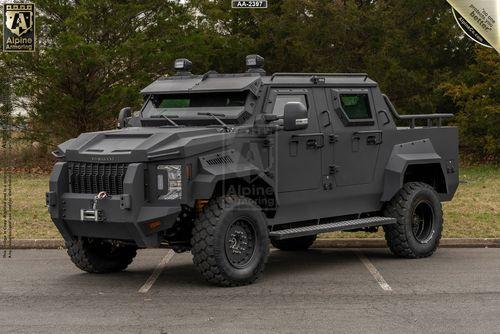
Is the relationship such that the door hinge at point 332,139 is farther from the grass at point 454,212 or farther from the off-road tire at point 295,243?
the grass at point 454,212

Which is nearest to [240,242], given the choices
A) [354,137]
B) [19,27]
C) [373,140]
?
[354,137]

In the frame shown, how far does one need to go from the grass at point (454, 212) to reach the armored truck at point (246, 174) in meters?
1.24

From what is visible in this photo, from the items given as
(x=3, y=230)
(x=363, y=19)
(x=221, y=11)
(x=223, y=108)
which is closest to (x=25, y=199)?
(x=3, y=230)

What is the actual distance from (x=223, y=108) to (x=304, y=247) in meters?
2.85

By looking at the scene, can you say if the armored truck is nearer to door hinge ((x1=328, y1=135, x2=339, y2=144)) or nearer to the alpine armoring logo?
door hinge ((x1=328, y1=135, x2=339, y2=144))

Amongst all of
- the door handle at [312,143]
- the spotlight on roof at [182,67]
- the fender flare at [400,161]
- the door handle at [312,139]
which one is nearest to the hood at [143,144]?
the door handle at [312,139]

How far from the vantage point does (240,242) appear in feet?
30.2

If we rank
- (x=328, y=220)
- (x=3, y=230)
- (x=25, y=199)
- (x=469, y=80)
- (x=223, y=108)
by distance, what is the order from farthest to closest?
(x=469, y=80)
(x=25, y=199)
(x=3, y=230)
(x=328, y=220)
(x=223, y=108)

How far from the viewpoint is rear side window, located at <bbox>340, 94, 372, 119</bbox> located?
35.2ft

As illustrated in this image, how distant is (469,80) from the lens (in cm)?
2505

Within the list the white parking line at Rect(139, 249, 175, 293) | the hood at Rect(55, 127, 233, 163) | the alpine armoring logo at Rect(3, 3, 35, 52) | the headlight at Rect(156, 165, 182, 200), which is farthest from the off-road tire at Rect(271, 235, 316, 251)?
the alpine armoring logo at Rect(3, 3, 35, 52)

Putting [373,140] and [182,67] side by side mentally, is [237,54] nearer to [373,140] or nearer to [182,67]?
[182,67]

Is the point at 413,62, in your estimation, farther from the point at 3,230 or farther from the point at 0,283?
the point at 0,283

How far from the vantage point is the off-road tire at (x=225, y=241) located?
8852 mm
